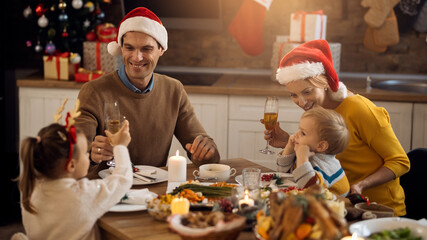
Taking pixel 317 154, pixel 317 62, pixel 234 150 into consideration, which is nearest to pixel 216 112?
Answer: pixel 234 150

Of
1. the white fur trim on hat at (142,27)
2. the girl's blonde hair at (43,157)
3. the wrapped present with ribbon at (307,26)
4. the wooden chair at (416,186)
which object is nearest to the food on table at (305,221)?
the girl's blonde hair at (43,157)

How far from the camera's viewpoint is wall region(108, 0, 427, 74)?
438 centimetres

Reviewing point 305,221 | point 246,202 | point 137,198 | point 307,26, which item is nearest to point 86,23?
point 307,26

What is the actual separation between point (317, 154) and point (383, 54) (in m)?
2.48

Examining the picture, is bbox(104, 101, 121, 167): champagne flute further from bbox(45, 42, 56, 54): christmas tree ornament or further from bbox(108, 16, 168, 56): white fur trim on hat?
bbox(45, 42, 56, 54): christmas tree ornament

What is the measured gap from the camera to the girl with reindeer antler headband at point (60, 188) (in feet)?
5.66

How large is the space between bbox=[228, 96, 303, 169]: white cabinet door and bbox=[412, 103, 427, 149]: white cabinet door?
0.72 m

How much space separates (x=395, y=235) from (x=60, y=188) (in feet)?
3.12

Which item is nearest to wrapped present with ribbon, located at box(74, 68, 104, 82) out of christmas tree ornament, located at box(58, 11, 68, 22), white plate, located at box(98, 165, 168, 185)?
christmas tree ornament, located at box(58, 11, 68, 22)

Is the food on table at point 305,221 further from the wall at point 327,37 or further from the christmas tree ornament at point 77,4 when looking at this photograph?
the wall at point 327,37

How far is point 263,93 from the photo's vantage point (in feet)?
12.7

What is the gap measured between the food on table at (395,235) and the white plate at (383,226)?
0.02 metres

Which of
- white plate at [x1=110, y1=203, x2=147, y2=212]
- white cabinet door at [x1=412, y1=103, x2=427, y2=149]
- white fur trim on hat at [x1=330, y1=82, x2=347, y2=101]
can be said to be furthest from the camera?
white cabinet door at [x1=412, y1=103, x2=427, y2=149]

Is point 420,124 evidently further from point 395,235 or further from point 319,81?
point 395,235
